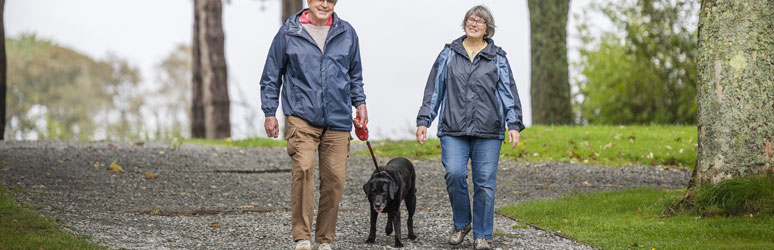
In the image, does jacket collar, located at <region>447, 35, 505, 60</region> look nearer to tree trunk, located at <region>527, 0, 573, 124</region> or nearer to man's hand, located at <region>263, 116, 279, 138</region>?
man's hand, located at <region>263, 116, 279, 138</region>

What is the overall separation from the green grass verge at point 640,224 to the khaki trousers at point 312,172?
101 inches

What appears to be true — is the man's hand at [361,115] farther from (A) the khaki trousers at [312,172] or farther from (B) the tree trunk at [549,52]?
(B) the tree trunk at [549,52]

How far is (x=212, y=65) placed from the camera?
19.0 meters

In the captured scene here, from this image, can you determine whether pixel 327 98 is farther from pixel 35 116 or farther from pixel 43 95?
pixel 43 95

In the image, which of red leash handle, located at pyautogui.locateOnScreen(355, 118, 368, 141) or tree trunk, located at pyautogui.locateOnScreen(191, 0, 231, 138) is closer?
red leash handle, located at pyautogui.locateOnScreen(355, 118, 368, 141)

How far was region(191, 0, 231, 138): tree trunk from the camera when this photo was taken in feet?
62.1

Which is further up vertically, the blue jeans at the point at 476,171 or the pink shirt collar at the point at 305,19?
the pink shirt collar at the point at 305,19

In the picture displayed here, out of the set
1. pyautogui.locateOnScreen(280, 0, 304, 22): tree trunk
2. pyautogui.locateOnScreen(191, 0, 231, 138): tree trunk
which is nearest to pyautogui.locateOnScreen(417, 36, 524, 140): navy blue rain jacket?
pyautogui.locateOnScreen(280, 0, 304, 22): tree trunk

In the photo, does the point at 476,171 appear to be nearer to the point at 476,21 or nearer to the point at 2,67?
the point at 476,21

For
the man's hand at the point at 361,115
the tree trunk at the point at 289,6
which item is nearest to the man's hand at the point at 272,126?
the man's hand at the point at 361,115

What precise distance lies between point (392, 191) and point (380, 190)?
0.33ft

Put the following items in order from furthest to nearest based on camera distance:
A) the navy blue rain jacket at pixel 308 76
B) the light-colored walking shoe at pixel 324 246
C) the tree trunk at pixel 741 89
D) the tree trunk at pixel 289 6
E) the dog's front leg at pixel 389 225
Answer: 1. the tree trunk at pixel 289 6
2. the tree trunk at pixel 741 89
3. the dog's front leg at pixel 389 225
4. the light-colored walking shoe at pixel 324 246
5. the navy blue rain jacket at pixel 308 76

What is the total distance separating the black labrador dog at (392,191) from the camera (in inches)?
252

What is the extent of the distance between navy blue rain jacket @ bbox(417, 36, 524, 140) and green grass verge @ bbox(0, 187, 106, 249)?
3004 millimetres
